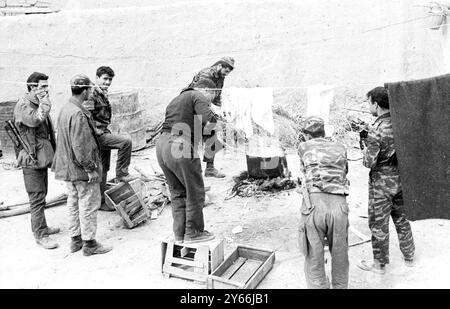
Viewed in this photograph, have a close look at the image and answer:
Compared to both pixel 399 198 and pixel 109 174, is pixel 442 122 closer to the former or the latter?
pixel 399 198

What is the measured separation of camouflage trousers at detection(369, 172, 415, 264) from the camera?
15.5 ft

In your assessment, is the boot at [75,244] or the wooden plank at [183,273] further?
the boot at [75,244]

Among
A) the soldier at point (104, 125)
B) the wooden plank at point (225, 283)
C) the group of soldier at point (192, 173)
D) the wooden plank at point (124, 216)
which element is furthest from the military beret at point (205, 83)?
the wooden plank at point (225, 283)

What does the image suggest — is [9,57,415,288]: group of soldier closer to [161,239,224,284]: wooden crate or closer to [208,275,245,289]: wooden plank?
[161,239,224,284]: wooden crate

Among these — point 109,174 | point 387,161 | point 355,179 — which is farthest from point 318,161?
point 109,174

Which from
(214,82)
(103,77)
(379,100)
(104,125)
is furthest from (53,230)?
(379,100)

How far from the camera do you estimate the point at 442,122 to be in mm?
4383

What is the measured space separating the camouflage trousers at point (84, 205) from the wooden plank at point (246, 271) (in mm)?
1816

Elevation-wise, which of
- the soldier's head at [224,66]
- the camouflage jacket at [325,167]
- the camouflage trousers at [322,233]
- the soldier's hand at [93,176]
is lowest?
the camouflage trousers at [322,233]

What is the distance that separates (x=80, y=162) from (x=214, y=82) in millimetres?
3240

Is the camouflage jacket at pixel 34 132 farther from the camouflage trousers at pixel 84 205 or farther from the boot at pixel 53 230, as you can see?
the boot at pixel 53 230

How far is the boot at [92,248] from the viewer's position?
551 cm

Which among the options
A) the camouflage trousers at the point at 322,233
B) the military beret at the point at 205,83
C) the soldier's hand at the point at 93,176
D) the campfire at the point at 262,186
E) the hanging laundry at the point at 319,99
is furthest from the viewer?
the military beret at the point at 205,83

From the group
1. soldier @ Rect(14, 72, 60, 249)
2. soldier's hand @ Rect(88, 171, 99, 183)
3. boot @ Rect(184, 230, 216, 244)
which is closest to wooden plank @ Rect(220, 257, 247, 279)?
boot @ Rect(184, 230, 216, 244)
